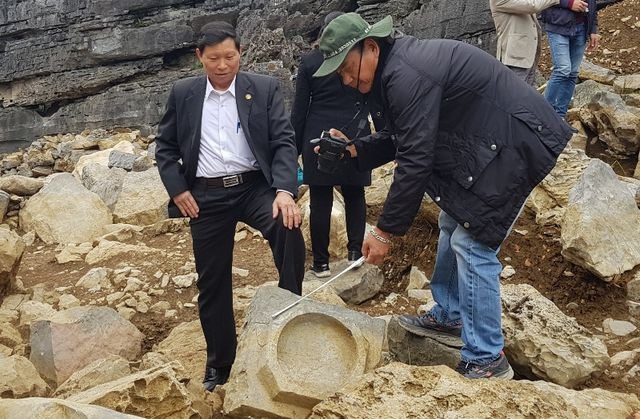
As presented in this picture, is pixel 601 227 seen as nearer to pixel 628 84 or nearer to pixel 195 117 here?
pixel 195 117

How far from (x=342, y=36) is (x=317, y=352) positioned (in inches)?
58.9

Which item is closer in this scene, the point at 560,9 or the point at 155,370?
the point at 155,370

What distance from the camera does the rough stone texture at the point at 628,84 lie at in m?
9.21

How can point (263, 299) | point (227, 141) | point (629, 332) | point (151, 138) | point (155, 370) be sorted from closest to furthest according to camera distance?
1. point (155, 370)
2. point (263, 299)
3. point (227, 141)
4. point (629, 332)
5. point (151, 138)

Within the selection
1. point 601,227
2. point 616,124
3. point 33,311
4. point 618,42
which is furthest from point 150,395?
point 618,42

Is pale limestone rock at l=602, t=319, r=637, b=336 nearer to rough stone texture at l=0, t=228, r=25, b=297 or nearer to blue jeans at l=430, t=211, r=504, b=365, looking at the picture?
blue jeans at l=430, t=211, r=504, b=365

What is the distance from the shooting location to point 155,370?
320cm

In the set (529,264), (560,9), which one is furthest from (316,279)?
(560,9)

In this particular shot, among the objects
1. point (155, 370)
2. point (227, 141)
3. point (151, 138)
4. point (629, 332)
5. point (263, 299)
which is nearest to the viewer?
point (155, 370)

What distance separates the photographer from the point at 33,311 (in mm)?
5402

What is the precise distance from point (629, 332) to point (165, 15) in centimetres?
2004

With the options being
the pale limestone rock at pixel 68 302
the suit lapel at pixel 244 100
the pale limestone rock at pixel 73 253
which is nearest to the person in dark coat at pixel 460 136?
the suit lapel at pixel 244 100

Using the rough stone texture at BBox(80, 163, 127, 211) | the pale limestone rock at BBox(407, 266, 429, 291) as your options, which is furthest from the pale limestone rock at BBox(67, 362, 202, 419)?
the rough stone texture at BBox(80, 163, 127, 211)

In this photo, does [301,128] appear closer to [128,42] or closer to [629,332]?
[629,332]
